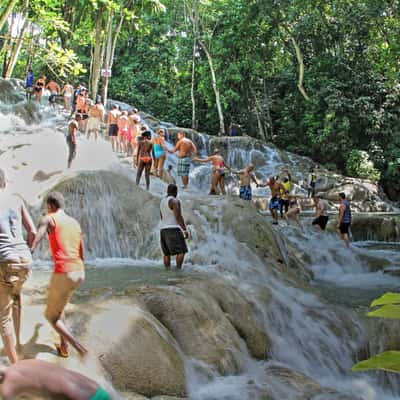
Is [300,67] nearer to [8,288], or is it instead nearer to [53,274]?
[53,274]

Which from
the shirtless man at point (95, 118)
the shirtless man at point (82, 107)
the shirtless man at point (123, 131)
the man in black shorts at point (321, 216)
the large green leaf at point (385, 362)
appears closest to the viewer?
the large green leaf at point (385, 362)

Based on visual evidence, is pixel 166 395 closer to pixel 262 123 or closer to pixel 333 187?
pixel 333 187

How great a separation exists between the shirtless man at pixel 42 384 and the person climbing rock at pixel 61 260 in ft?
8.16

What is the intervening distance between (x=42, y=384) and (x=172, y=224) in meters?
6.44

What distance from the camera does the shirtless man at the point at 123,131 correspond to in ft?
55.6

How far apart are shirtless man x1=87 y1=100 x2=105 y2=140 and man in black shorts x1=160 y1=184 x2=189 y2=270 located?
10.0m

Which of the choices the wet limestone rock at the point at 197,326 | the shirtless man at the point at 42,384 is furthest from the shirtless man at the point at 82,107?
the shirtless man at the point at 42,384

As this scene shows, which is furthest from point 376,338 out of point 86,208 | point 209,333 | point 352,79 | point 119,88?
point 119,88

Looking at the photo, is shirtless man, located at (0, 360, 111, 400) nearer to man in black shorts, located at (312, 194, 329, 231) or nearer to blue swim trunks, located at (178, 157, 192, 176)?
blue swim trunks, located at (178, 157, 192, 176)

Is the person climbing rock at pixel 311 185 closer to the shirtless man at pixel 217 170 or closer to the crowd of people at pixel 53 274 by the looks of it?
the shirtless man at pixel 217 170

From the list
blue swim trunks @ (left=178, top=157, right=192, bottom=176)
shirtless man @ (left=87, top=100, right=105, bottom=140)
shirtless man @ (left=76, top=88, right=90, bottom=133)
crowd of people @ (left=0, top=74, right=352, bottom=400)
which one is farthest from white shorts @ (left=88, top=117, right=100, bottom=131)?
crowd of people @ (left=0, top=74, right=352, bottom=400)

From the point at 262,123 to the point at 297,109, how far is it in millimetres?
2524

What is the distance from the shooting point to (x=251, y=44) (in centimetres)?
2975

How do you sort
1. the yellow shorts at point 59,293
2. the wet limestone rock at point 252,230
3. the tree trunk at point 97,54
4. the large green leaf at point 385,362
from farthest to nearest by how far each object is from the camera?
the tree trunk at point 97,54
the wet limestone rock at point 252,230
the yellow shorts at point 59,293
the large green leaf at point 385,362
